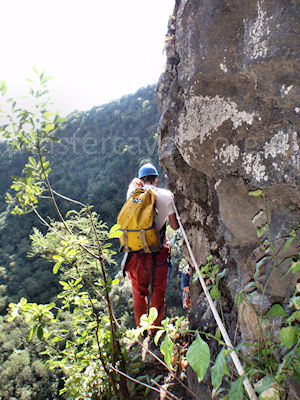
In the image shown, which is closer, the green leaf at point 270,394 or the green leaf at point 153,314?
the green leaf at point 270,394

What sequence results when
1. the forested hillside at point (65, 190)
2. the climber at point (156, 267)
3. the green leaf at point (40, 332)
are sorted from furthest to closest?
the forested hillside at point (65, 190) → the climber at point (156, 267) → the green leaf at point (40, 332)

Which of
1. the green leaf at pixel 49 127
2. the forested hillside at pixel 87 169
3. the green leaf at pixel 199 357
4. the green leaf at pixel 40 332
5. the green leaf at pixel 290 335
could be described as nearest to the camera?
the green leaf at pixel 199 357

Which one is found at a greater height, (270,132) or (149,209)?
(270,132)

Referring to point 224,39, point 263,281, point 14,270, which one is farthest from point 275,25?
point 14,270

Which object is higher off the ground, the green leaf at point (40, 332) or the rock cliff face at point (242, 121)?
the rock cliff face at point (242, 121)

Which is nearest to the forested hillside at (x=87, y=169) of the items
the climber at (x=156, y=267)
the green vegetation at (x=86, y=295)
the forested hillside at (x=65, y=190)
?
the forested hillside at (x=65, y=190)

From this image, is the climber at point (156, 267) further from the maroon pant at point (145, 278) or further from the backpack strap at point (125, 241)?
the backpack strap at point (125, 241)

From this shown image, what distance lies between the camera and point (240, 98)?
1777mm

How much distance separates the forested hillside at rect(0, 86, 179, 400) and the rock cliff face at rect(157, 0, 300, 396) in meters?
23.4

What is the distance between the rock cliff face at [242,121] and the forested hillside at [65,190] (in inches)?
920

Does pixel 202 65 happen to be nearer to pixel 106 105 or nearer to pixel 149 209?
pixel 149 209

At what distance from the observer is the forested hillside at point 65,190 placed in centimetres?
2233

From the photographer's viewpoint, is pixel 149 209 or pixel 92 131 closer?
pixel 149 209

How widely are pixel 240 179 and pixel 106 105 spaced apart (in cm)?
4932
